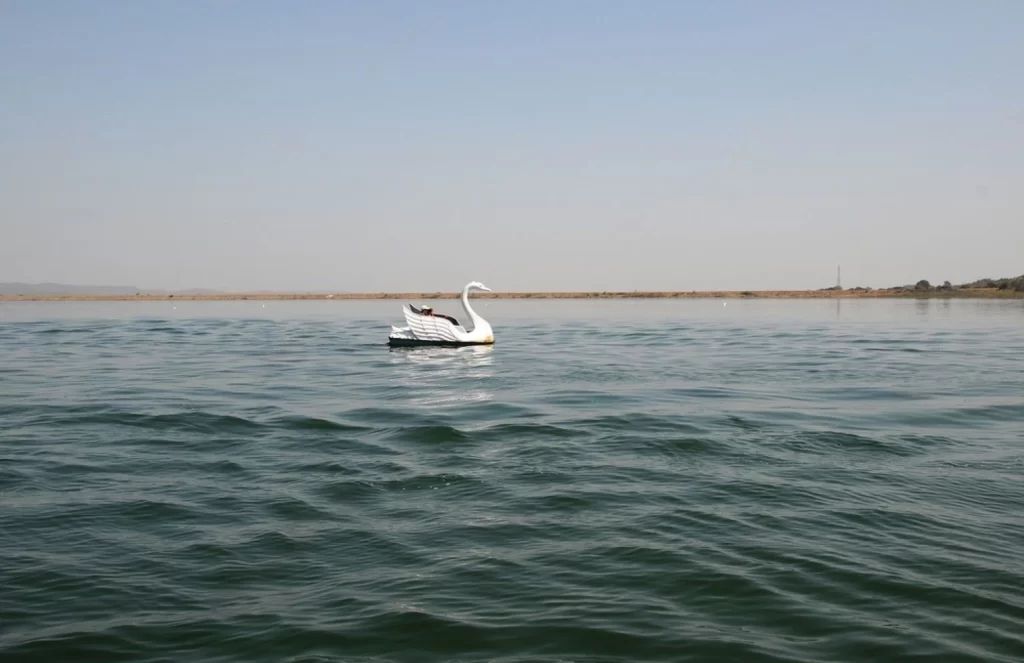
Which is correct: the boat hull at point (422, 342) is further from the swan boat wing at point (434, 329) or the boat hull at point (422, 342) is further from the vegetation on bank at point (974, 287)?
the vegetation on bank at point (974, 287)

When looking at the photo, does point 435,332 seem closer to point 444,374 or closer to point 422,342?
point 422,342

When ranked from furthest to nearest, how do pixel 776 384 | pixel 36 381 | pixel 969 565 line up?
pixel 36 381
pixel 776 384
pixel 969 565

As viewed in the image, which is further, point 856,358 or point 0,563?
point 856,358

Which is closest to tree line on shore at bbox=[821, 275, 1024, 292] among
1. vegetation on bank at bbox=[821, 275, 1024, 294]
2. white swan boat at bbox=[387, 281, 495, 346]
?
vegetation on bank at bbox=[821, 275, 1024, 294]

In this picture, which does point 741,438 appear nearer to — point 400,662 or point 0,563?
point 400,662

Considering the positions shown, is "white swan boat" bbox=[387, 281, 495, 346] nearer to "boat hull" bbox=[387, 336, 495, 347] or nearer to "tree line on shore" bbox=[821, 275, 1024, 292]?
"boat hull" bbox=[387, 336, 495, 347]

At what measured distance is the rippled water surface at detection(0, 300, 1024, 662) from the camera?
571cm

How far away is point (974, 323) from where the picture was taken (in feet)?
147

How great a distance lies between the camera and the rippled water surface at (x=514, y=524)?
571 centimetres

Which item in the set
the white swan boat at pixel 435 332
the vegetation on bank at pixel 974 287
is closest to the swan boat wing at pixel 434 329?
the white swan boat at pixel 435 332

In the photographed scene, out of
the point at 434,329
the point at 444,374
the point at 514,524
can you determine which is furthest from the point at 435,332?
the point at 514,524

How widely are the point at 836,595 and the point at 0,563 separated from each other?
684cm

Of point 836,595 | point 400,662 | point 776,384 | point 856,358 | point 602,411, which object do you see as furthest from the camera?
point 856,358

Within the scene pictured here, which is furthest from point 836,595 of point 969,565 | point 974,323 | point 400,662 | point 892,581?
point 974,323
